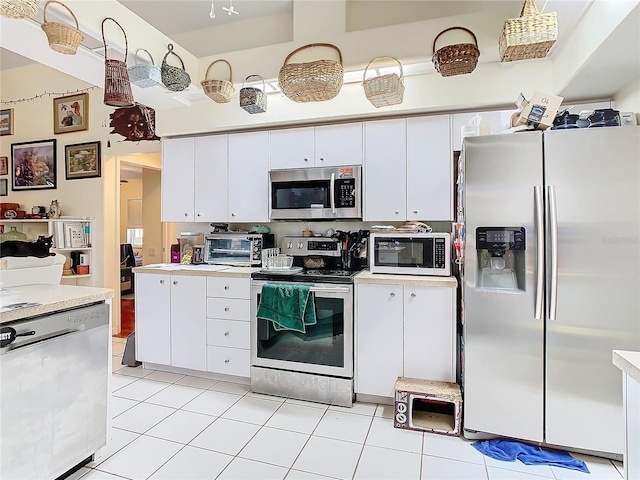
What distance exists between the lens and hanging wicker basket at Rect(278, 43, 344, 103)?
7.63 feet

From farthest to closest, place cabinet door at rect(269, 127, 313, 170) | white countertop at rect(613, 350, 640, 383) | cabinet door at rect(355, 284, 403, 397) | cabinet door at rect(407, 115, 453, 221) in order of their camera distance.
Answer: cabinet door at rect(269, 127, 313, 170), cabinet door at rect(407, 115, 453, 221), cabinet door at rect(355, 284, 403, 397), white countertop at rect(613, 350, 640, 383)

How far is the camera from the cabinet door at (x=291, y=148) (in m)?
3.20

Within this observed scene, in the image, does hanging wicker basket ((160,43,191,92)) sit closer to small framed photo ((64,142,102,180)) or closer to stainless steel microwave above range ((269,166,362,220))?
stainless steel microwave above range ((269,166,362,220))

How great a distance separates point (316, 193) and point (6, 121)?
466 cm

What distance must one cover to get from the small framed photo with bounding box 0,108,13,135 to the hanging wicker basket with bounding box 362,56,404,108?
16.4ft

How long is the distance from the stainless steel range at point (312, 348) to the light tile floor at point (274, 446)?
110 millimetres

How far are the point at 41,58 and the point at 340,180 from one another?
7.51 feet

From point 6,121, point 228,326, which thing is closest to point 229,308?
point 228,326

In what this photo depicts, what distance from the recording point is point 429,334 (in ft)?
8.27

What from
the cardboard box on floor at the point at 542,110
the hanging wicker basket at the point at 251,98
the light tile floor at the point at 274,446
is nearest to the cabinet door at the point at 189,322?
the light tile floor at the point at 274,446

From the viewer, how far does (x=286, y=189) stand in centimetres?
325

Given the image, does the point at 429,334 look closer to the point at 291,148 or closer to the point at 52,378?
the point at 291,148

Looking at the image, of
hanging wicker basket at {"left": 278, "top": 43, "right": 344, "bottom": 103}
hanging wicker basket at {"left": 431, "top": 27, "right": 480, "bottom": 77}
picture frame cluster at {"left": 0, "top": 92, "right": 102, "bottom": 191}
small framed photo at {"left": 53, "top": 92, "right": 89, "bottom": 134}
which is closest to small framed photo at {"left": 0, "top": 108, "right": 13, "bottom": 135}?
picture frame cluster at {"left": 0, "top": 92, "right": 102, "bottom": 191}

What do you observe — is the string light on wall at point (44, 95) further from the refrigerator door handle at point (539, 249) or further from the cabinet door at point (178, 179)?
the refrigerator door handle at point (539, 249)
